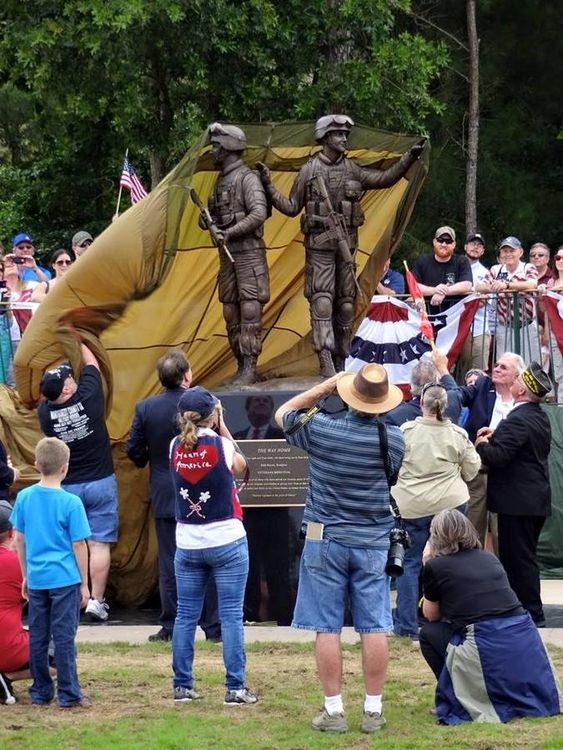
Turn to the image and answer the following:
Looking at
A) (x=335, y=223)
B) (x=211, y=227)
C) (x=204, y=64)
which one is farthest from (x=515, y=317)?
(x=204, y=64)

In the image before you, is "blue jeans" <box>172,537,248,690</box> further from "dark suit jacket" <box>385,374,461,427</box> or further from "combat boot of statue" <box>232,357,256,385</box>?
"combat boot of statue" <box>232,357,256,385</box>

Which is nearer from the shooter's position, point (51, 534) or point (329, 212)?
point (51, 534)

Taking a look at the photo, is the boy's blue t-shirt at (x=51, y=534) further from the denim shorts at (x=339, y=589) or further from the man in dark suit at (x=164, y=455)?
the man in dark suit at (x=164, y=455)

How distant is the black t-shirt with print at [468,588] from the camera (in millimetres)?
7738

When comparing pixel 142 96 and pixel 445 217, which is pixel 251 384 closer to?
pixel 142 96

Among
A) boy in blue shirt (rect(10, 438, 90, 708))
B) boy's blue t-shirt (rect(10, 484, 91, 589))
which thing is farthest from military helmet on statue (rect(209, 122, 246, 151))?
boy's blue t-shirt (rect(10, 484, 91, 589))

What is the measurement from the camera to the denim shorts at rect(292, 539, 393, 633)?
298 inches

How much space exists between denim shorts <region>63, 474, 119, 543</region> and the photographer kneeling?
4038 mm

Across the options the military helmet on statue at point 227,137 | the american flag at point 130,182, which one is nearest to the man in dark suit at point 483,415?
the military helmet on statue at point 227,137

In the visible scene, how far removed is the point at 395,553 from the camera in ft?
25.3

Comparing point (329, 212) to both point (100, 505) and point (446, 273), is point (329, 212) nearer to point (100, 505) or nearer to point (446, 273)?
point (446, 273)

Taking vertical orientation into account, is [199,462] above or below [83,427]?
above

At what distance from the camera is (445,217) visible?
74.2 ft

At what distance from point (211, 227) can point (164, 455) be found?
2.00m
